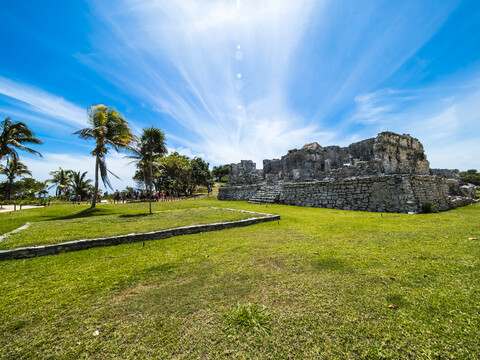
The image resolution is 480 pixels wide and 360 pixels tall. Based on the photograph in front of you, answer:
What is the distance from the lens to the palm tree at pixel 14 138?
17.0 meters

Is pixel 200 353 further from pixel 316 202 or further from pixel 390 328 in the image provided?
pixel 316 202

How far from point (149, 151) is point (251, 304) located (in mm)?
10905

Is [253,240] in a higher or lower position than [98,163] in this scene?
lower

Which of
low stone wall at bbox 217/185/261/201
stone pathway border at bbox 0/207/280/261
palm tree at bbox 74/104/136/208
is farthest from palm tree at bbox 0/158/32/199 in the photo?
stone pathway border at bbox 0/207/280/261

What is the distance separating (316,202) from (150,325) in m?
12.3

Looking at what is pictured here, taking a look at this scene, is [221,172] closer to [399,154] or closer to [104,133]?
[104,133]

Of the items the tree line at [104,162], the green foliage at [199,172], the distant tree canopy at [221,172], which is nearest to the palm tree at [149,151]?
the tree line at [104,162]

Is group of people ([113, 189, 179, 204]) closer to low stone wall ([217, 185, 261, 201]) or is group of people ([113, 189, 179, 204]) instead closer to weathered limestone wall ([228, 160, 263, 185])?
low stone wall ([217, 185, 261, 201])

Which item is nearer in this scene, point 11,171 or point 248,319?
point 248,319

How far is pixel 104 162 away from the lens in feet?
47.0

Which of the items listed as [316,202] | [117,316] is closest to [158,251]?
[117,316]

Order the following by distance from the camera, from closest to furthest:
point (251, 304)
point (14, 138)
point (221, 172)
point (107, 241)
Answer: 1. point (251, 304)
2. point (107, 241)
3. point (14, 138)
4. point (221, 172)

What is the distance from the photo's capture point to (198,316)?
219cm

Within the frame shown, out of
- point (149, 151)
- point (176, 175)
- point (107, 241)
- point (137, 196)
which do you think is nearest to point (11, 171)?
point (137, 196)
